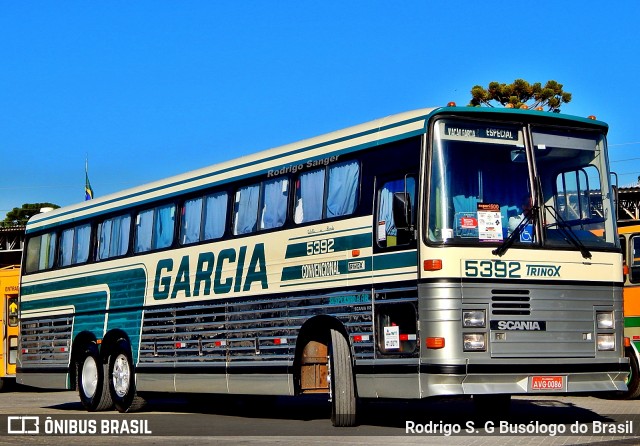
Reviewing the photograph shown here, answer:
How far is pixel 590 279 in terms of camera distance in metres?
13.7

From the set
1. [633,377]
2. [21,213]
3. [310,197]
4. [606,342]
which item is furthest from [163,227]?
[21,213]

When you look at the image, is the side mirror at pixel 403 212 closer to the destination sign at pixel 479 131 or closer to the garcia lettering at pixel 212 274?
the destination sign at pixel 479 131

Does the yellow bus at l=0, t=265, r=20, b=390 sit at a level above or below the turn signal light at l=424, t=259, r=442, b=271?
above

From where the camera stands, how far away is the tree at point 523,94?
5384cm

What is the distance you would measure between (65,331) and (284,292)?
727 centimetres

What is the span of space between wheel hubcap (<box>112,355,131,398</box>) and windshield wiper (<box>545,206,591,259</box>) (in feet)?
28.9

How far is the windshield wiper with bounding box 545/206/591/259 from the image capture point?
44.6 ft

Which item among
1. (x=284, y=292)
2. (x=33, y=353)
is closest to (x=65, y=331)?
(x=33, y=353)

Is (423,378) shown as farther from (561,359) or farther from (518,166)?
(518,166)

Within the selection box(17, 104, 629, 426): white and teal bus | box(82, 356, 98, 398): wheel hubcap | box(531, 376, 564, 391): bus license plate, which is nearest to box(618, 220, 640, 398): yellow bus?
box(17, 104, 629, 426): white and teal bus

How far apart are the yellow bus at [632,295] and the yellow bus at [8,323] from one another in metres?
15.2

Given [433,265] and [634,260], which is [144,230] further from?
[634,260]

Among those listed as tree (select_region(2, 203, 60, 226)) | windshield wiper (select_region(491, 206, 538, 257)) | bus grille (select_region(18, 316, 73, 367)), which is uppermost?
tree (select_region(2, 203, 60, 226))

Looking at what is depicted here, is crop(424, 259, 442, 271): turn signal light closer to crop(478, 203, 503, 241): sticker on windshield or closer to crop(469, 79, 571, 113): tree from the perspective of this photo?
crop(478, 203, 503, 241): sticker on windshield
